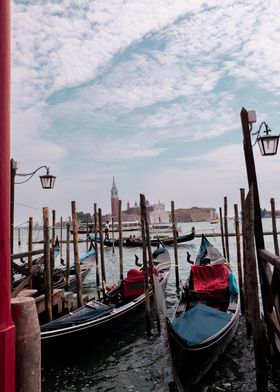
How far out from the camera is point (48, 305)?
5.86m

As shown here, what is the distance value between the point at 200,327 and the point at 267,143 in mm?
2452

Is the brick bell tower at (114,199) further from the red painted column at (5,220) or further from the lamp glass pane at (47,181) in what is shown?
the red painted column at (5,220)

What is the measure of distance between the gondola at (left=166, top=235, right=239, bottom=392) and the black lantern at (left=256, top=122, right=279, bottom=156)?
7.47 ft

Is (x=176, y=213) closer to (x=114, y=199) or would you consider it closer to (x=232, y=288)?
(x=114, y=199)

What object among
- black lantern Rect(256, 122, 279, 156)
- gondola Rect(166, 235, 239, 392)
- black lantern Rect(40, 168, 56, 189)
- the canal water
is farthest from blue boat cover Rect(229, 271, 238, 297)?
black lantern Rect(40, 168, 56, 189)

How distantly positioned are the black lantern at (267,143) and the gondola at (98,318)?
3.59 meters

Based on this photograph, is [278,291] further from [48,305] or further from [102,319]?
[48,305]

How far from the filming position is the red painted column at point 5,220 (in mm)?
983

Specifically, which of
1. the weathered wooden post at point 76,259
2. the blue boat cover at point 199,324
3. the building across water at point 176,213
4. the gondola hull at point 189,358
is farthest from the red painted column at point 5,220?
the building across water at point 176,213

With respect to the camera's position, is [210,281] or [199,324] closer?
[199,324]

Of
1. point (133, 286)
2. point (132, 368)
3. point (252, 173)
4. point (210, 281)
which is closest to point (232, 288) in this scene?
point (210, 281)

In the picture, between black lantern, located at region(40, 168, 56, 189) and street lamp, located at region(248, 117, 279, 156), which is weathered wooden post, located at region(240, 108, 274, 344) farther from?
black lantern, located at region(40, 168, 56, 189)

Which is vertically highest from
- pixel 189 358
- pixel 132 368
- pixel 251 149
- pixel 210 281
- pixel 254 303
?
pixel 251 149

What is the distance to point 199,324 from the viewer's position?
4336 millimetres
